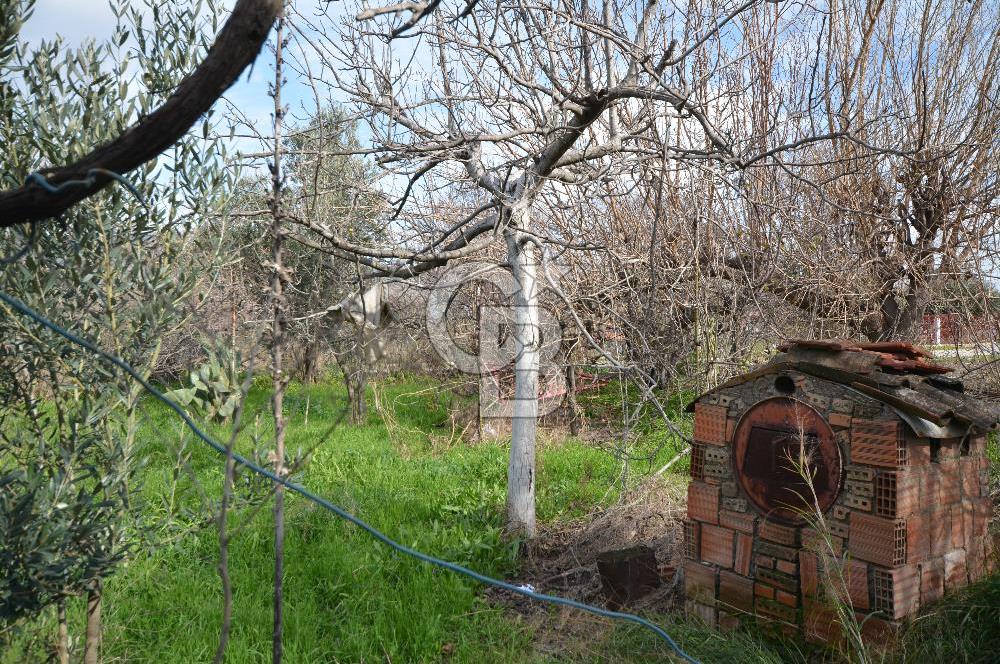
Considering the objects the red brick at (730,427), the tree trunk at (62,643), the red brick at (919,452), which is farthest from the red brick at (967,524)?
the tree trunk at (62,643)

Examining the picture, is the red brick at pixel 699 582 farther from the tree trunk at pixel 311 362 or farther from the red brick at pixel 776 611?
the tree trunk at pixel 311 362

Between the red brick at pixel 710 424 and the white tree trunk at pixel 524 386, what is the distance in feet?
5.45

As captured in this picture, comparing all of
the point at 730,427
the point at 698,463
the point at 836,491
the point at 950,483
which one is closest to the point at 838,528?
the point at 836,491

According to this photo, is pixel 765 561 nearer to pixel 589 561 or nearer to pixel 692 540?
pixel 692 540

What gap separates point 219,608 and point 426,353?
7156 mm

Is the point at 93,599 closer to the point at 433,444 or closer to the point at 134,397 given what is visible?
the point at 134,397

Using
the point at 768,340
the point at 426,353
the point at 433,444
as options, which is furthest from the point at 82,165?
the point at 426,353

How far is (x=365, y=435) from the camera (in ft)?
32.7

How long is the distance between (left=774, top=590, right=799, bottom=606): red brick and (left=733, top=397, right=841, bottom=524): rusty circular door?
0.42 metres

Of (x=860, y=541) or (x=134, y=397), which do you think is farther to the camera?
(x=860, y=541)

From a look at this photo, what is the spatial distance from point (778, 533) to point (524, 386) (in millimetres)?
2466

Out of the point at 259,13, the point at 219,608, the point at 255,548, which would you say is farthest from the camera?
the point at 255,548

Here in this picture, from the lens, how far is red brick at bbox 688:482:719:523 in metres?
4.46

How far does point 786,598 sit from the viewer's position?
3.98 meters
